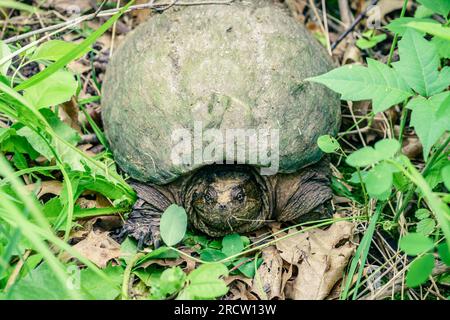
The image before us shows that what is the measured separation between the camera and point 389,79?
6.90 feet

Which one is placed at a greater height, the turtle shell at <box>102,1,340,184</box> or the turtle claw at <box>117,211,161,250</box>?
the turtle shell at <box>102,1,340,184</box>

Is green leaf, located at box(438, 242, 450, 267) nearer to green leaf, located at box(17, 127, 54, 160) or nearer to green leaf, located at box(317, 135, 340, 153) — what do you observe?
green leaf, located at box(317, 135, 340, 153)

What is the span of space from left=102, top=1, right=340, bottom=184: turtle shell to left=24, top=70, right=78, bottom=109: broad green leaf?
1.26ft

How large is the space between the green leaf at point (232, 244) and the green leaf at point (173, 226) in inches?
12.4

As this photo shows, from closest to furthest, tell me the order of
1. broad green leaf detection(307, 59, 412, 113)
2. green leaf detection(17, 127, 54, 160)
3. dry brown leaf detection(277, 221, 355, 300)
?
broad green leaf detection(307, 59, 412, 113), dry brown leaf detection(277, 221, 355, 300), green leaf detection(17, 127, 54, 160)

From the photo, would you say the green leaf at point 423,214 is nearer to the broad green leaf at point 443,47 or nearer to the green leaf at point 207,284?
the broad green leaf at point 443,47

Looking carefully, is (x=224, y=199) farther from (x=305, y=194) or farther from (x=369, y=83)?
(x=369, y=83)

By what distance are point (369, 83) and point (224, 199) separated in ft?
3.24

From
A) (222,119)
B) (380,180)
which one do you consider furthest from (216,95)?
(380,180)

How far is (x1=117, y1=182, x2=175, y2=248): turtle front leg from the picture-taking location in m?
2.72

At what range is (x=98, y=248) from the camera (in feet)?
8.33

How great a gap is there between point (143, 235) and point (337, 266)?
38.3 inches

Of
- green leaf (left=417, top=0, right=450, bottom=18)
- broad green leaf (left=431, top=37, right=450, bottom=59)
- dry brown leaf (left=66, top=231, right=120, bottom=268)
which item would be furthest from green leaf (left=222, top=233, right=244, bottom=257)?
green leaf (left=417, top=0, right=450, bottom=18)
